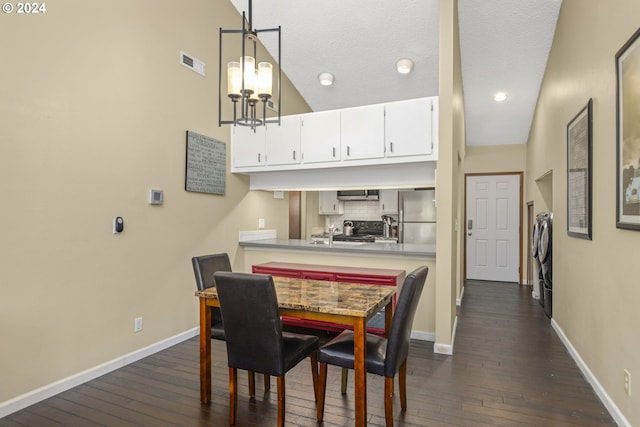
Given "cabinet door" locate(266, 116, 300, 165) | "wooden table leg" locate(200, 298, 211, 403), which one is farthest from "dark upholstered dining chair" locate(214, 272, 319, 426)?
"cabinet door" locate(266, 116, 300, 165)

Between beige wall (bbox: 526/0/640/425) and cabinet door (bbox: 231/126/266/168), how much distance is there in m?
3.01

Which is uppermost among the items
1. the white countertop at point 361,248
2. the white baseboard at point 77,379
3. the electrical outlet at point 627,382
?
the white countertop at point 361,248

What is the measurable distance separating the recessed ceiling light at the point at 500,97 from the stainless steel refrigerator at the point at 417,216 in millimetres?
1668

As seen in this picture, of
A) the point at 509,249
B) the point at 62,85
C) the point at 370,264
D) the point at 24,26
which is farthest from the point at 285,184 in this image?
the point at 509,249

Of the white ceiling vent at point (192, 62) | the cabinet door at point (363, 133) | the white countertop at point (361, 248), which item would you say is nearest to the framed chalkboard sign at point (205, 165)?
the white ceiling vent at point (192, 62)

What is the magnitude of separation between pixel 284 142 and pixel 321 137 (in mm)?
451

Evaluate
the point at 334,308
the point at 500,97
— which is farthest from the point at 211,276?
the point at 500,97

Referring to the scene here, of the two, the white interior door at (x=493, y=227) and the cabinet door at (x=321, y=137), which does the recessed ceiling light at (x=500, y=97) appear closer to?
the white interior door at (x=493, y=227)

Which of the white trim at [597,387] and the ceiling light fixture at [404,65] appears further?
the ceiling light fixture at [404,65]

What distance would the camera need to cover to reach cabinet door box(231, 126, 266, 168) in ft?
13.7

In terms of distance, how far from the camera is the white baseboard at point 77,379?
231 centimetres

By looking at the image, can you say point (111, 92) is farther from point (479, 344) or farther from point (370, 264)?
point (479, 344)

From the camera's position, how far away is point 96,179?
9.11 feet

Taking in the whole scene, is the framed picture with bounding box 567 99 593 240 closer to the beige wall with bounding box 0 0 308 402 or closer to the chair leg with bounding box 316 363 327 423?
the chair leg with bounding box 316 363 327 423
